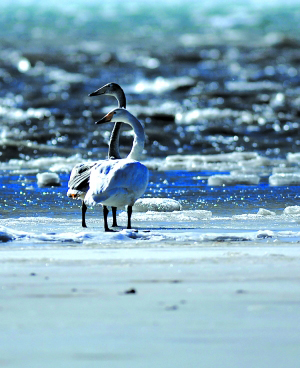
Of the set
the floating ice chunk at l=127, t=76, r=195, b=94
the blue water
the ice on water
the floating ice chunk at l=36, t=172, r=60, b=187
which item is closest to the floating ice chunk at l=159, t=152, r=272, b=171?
the ice on water

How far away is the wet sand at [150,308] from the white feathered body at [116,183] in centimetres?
137

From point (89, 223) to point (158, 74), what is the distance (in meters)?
31.5

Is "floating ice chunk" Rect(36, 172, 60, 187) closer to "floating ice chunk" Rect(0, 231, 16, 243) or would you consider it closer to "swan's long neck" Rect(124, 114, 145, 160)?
"swan's long neck" Rect(124, 114, 145, 160)

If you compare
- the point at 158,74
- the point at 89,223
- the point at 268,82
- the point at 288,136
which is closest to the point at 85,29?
the point at 158,74

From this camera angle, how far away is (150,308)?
432cm

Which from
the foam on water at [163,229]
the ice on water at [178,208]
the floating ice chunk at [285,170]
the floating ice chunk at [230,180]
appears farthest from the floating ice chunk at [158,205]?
the floating ice chunk at [285,170]

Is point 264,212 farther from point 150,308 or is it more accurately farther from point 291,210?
point 150,308

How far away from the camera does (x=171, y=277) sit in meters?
5.09

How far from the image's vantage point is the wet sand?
142 inches

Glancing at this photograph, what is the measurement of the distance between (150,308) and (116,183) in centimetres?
309

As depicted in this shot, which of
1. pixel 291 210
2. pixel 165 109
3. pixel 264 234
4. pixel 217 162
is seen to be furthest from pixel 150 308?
pixel 165 109

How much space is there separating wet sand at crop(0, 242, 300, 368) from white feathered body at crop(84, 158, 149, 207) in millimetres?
1369

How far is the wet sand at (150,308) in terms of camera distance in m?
3.62

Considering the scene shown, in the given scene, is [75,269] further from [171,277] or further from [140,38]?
[140,38]
